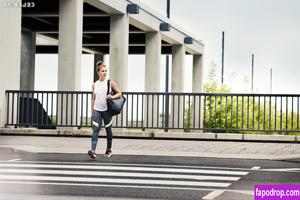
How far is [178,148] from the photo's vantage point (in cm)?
1567

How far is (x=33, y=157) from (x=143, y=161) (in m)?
2.14

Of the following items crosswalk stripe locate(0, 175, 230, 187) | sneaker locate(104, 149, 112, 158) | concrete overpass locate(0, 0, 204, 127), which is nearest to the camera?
crosswalk stripe locate(0, 175, 230, 187)

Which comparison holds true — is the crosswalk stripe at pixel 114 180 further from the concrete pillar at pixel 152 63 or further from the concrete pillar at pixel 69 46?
the concrete pillar at pixel 152 63

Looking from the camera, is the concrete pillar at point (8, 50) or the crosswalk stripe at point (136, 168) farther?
the concrete pillar at point (8, 50)

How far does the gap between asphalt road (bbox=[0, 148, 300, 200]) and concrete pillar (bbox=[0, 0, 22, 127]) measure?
6.27 m

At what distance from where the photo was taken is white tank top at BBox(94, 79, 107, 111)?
13.0 metres

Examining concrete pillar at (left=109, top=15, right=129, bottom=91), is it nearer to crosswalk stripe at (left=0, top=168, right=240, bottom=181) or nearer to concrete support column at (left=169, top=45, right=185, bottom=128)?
concrete support column at (left=169, top=45, right=185, bottom=128)

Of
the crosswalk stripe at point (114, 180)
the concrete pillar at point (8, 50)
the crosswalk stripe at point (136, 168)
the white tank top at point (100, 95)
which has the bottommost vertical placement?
the crosswalk stripe at point (114, 180)

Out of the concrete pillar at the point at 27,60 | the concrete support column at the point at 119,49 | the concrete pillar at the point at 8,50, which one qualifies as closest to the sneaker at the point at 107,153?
the concrete pillar at the point at 8,50

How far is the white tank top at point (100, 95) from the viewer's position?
1302 cm

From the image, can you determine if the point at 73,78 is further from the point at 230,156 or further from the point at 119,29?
the point at 230,156

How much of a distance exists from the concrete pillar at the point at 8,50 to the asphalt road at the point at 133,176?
247 inches

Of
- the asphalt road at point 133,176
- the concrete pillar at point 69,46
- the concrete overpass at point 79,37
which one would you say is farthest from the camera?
the concrete pillar at point 69,46

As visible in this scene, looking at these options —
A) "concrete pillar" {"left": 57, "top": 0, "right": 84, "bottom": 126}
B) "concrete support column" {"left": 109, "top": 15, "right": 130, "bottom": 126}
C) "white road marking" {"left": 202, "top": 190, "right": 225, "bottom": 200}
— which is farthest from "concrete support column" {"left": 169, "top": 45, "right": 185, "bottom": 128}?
"white road marking" {"left": 202, "top": 190, "right": 225, "bottom": 200}
